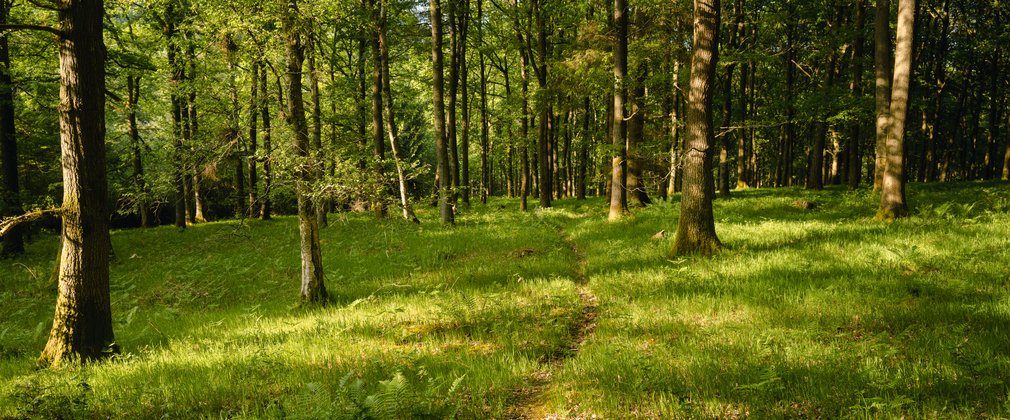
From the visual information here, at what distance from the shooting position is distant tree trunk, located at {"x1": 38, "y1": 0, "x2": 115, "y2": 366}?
612cm

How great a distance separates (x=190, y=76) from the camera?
24500mm

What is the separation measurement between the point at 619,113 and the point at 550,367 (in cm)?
1256

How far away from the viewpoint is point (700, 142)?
9.82m

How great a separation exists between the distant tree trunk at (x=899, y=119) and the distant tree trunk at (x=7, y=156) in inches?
1065

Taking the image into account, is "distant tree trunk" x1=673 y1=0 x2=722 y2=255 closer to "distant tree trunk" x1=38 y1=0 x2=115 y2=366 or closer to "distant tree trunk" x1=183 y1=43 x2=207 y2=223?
"distant tree trunk" x1=183 y1=43 x2=207 y2=223

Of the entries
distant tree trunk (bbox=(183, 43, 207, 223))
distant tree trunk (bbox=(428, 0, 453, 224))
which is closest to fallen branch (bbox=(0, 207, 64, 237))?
distant tree trunk (bbox=(183, 43, 207, 223))

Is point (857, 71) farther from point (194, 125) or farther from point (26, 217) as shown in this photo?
point (194, 125)

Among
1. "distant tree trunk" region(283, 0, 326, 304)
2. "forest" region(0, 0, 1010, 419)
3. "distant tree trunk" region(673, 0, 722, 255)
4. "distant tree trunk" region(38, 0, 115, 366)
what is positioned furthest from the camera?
"distant tree trunk" region(673, 0, 722, 255)

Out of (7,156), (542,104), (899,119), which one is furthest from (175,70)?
(899,119)

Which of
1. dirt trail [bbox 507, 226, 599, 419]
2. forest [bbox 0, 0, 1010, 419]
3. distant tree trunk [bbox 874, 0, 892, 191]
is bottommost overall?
dirt trail [bbox 507, 226, 599, 419]

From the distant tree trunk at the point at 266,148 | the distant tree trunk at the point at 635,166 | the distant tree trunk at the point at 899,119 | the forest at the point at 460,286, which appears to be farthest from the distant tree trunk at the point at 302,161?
the distant tree trunk at the point at 899,119

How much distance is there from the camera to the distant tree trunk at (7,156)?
54.0 feet

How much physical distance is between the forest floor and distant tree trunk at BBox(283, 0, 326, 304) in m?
0.57

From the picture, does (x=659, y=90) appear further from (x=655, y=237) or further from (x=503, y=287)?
(x=503, y=287)
